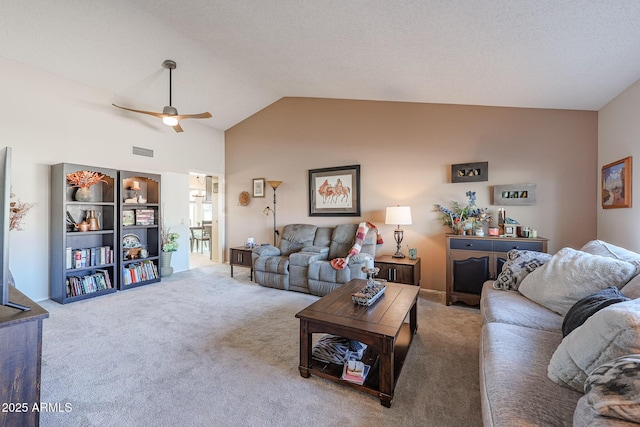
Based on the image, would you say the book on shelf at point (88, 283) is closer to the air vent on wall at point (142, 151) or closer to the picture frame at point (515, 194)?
the air vent on wall at point (142, 151)

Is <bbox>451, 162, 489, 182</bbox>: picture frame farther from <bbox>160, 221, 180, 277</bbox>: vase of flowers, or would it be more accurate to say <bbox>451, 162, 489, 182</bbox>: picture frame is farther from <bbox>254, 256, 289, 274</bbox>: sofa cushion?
<bbox>160, 221, 180, 277</bbox>: vase of flowers

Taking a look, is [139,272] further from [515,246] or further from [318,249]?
[515,246]


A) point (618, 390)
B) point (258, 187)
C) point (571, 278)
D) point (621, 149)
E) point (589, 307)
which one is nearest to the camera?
point (618, 390)

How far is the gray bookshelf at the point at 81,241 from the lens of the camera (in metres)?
3.59

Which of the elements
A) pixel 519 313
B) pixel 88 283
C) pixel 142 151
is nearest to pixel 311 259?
pixel 519 313

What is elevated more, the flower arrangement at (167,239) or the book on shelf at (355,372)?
the flower arrangement at (167,239)

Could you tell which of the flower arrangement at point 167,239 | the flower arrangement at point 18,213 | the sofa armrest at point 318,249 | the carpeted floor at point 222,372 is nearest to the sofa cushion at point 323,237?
the sofa armrest at point 318,249

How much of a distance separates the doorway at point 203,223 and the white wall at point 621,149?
6.27 m

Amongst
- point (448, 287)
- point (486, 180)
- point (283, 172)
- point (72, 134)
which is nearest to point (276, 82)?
point (283, 172)

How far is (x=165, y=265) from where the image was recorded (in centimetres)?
494

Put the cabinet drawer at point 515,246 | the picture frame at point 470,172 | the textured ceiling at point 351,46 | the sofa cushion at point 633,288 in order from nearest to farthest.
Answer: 1. the sofa cushion at point 633,288
2. the textured ceiling at point 351,46
3. the cabinet drawer at point 515,246
4. the picture frame at point 470,172

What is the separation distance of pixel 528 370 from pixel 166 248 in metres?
5.18

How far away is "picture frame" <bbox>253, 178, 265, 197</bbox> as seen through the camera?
18.3 feet

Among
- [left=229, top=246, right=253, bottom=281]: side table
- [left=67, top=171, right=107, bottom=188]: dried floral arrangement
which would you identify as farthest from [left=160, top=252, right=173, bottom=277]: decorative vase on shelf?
[left=67, top=171, right=107, bottom=188]: dried floral arrangement
